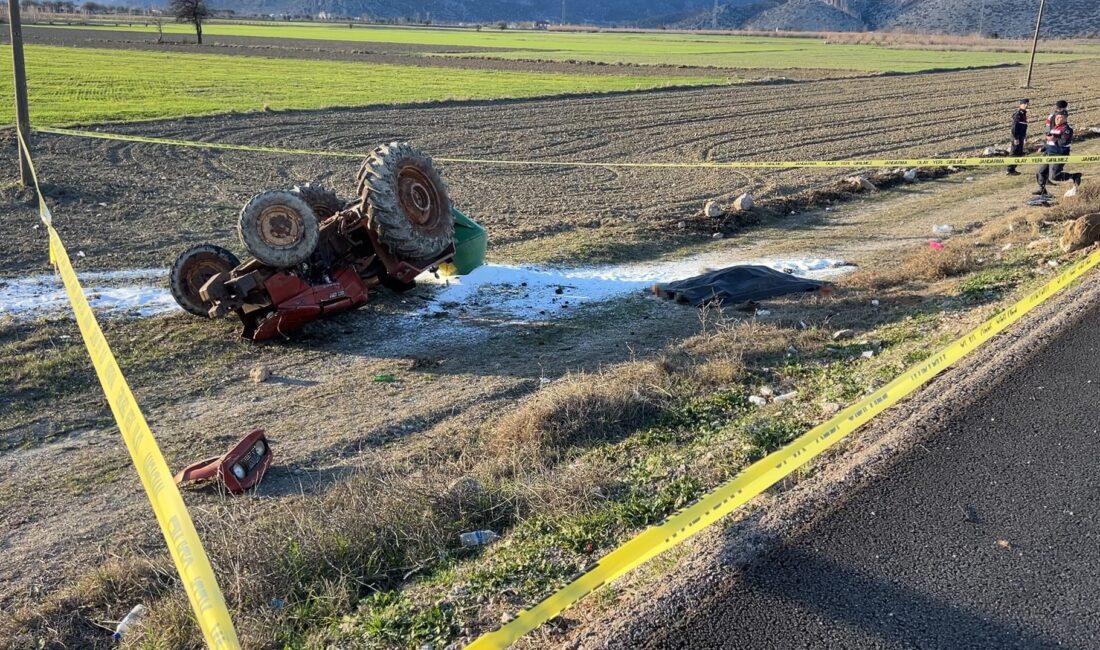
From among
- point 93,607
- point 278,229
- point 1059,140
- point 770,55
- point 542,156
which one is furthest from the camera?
point 770,55

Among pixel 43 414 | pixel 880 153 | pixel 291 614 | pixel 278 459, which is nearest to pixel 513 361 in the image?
pixel 278 459

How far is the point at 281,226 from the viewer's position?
27.3 feet

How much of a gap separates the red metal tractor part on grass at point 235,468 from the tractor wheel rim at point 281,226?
9.16 ft

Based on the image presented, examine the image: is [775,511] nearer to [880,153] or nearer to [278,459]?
[278,459]

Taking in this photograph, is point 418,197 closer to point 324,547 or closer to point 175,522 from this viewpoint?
point 324,547

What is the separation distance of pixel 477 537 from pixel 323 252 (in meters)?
4.91

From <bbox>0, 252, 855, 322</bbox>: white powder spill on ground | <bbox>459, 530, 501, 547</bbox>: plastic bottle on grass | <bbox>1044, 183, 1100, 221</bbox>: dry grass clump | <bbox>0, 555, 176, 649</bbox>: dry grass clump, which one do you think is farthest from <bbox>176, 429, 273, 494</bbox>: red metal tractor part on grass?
<bbox>1044, 183, 1100, 221</bbox>: dry grass clump

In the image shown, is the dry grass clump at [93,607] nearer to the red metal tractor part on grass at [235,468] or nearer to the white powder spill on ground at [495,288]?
the red metal tractor part on grass at [235,468]

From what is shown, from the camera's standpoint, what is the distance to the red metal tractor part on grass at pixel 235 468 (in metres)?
5.73

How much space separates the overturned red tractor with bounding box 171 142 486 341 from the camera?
831 centimetres

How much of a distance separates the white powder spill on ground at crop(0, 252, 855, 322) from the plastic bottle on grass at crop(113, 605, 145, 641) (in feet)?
18.9

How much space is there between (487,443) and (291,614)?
2390mm

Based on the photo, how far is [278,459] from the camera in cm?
638

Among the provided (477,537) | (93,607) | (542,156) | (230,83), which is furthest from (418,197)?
(230,83)
